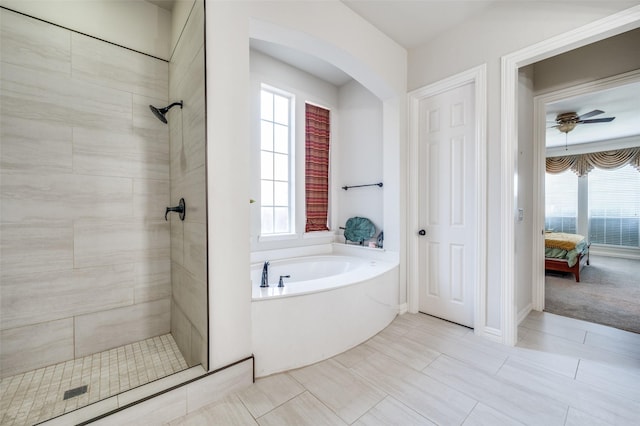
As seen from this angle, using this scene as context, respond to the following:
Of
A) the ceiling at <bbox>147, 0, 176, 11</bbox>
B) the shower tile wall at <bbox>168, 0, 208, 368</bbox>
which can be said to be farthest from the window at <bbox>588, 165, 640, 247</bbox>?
the ceiling at <bbox>147, 0, 176, 11</bbox>

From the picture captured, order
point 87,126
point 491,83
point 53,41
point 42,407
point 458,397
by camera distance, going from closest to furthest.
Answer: point 42,407 < point 458,397 < point 53,41 < point 87,126 < point 491,83

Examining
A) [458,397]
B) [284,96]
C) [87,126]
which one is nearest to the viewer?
[458,397]

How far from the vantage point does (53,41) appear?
5.53 feet

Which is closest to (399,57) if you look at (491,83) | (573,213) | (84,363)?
(491,83)

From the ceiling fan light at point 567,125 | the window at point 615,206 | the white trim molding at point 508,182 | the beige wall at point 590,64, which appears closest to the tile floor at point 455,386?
the white trim molding at point 508,182

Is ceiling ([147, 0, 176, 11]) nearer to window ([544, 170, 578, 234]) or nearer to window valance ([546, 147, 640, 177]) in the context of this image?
window valance ([546, 147, 640, 177])

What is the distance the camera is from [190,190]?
1.66m

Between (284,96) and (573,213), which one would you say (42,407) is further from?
(573,213)

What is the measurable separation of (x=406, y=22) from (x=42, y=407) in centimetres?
361

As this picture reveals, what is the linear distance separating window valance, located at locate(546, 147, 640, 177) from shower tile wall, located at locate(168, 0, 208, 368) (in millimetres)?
8342

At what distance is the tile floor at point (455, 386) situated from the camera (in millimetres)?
1342

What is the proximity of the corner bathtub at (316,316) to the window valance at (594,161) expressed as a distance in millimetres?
6882

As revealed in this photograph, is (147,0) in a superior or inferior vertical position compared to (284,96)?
superior

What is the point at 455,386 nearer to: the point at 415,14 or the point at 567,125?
the point at 415,14
